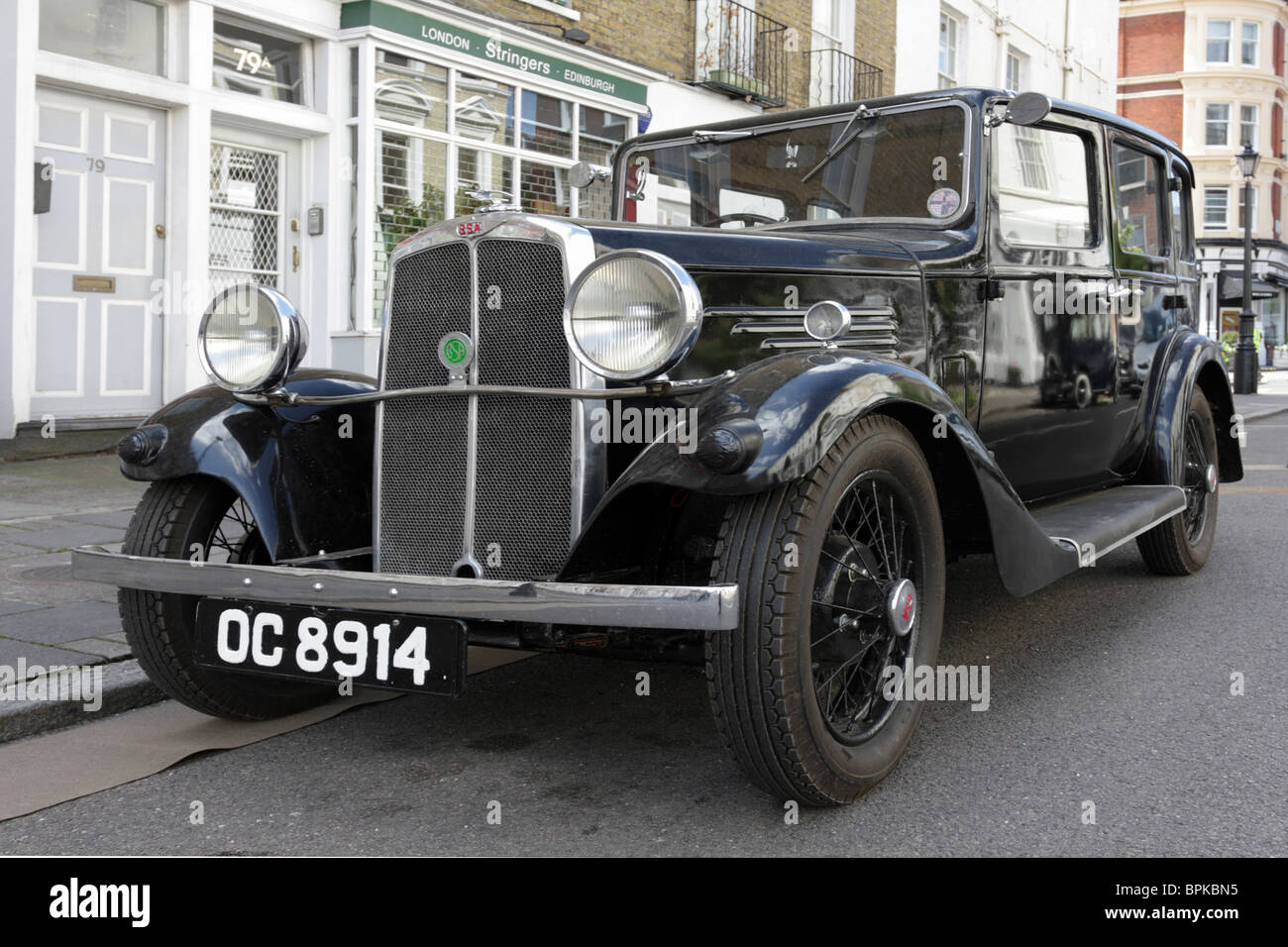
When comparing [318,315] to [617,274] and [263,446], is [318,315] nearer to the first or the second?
[263,446]

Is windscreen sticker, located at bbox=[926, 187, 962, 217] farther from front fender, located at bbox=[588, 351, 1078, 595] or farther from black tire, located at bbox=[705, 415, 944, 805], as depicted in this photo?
black tire, located at bbox=[705, 415, 944, 805]

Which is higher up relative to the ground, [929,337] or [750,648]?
[929,337]

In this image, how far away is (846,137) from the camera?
434cm

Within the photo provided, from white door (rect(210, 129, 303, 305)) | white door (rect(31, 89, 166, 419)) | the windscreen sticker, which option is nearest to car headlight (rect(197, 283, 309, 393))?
the windscreen sticker

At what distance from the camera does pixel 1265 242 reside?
40094mm

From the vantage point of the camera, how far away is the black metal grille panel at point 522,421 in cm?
296

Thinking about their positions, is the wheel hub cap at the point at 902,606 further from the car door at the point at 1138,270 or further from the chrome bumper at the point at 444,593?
the car door at the point at 1138,270

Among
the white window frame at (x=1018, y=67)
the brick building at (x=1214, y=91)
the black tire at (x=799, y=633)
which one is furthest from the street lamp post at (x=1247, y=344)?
the black tire at (x=799, y=633)

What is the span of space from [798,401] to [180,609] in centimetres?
173

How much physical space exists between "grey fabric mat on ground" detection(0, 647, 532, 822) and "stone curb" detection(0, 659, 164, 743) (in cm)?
3

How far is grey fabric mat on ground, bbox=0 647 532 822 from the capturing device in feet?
10.0
